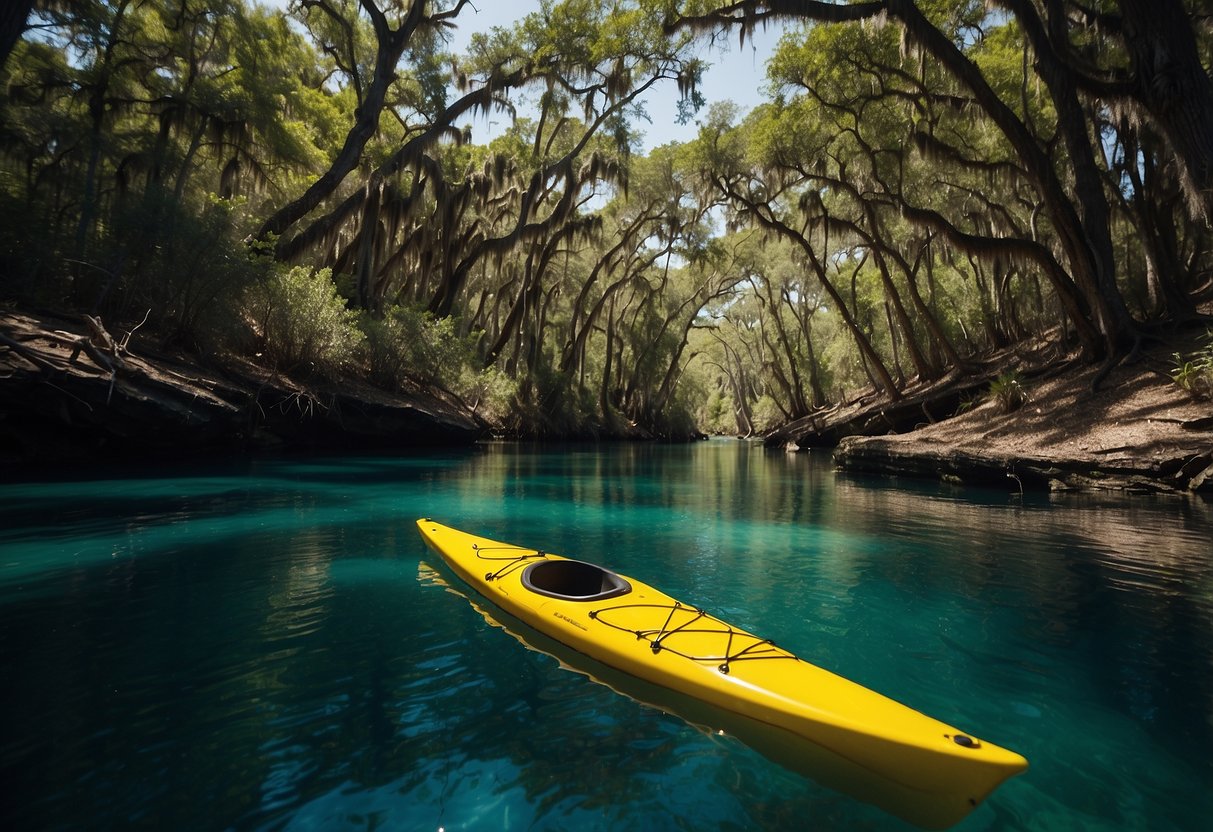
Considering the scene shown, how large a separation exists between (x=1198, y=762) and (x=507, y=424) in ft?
89.7

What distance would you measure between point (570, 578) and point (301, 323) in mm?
15330

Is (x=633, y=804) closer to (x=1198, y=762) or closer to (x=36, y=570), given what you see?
(x=1198, y=762)

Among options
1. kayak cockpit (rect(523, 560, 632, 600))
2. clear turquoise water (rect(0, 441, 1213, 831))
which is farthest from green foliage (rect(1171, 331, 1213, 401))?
kayak cockpit (rect(523, 560, 632, 600))

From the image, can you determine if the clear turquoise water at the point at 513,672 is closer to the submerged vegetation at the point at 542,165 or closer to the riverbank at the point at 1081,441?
the riverbank at the point at 1081,441

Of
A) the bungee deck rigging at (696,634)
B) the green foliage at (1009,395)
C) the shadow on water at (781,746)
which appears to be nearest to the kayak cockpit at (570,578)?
the bungee deck rigging at (696,634)

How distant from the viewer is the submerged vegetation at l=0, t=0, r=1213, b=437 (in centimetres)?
1323

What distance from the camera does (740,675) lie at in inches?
129

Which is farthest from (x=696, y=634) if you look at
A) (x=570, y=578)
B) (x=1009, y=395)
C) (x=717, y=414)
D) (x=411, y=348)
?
(x=717, y=414)

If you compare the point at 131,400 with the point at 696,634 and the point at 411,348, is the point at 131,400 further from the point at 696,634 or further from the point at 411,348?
the point at 696,634

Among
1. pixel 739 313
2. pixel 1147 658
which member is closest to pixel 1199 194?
pixel 1147 658

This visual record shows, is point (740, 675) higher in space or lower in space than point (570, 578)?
lower

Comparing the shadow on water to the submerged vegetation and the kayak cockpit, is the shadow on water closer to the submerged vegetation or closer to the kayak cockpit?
the kayak cockpit

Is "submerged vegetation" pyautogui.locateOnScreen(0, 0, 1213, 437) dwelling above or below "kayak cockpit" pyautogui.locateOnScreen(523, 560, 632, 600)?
above

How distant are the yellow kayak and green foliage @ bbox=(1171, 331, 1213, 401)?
13.0 metres
